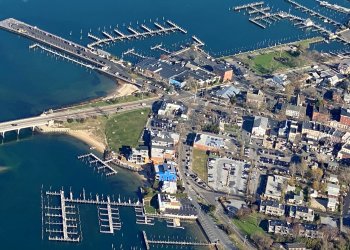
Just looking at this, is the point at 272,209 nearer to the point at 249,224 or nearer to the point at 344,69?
the point at 249,224

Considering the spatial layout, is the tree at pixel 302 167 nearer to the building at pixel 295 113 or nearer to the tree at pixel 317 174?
the tree at pixel 317 174

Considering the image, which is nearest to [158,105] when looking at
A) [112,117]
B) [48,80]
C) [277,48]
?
[112,117]

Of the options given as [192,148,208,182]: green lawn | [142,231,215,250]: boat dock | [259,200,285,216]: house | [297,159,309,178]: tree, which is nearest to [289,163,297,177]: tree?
[297,159,309,178]: tree

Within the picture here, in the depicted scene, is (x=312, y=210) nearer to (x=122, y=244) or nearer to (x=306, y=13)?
(x=122, y=244)

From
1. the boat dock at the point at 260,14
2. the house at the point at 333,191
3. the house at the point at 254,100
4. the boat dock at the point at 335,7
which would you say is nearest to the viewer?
the house at the point at 333,191

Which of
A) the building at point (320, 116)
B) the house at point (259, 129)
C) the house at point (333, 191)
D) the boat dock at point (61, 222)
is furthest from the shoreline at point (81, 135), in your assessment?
the building at point (320, 116)

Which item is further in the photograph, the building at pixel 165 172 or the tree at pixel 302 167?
the tree at pixel 302 167
